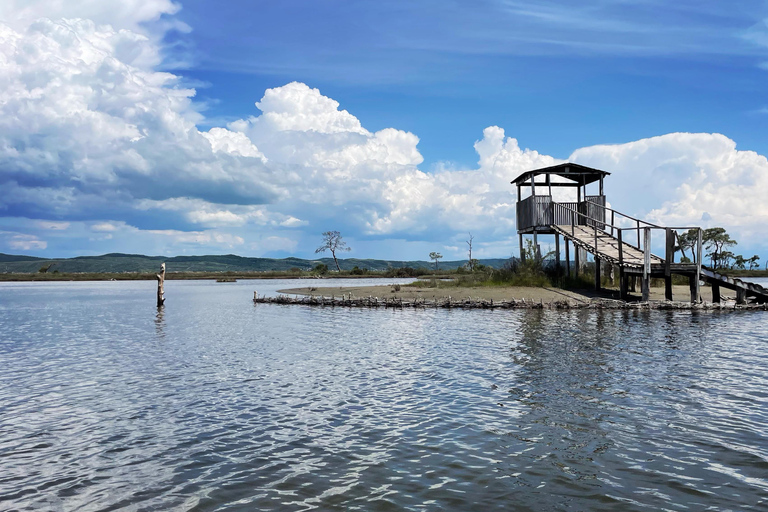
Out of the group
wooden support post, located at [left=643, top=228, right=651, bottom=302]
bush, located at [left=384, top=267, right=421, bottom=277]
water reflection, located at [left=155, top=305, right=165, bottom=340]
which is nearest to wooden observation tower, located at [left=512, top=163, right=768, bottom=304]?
wooden support post, located at [left=643, top=228, right=651, bottom=302]

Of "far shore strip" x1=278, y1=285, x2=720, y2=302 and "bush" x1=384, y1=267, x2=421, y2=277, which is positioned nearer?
"far shore strip" x1=278, y1=285, x2=720, y2=302

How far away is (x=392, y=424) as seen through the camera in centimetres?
1013

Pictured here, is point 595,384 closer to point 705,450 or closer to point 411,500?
point 705,450

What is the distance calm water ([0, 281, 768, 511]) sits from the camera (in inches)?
285

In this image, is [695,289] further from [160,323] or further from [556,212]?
[160,323]

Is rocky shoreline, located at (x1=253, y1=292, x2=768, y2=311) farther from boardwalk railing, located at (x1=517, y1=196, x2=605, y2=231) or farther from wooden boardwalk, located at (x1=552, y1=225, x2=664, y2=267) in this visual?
boardwalk railing, located at (x1=517, y1=196, x2=605, y2=231)

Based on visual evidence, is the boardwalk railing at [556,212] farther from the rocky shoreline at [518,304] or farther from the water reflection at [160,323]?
the water reflection at [160,323]

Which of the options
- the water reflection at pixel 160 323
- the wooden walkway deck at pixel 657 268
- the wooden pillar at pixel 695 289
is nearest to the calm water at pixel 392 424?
the water reflection at pixel 160 323

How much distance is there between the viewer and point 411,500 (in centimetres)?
697

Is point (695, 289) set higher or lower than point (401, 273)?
lower

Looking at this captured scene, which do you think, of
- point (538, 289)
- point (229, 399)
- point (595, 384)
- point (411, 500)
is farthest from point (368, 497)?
point (538, 289)

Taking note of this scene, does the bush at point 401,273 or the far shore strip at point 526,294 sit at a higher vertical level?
the bush at point 401,273

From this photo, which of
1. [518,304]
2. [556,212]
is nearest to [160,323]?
[518,304]

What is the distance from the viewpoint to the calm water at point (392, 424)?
7.25 metres
